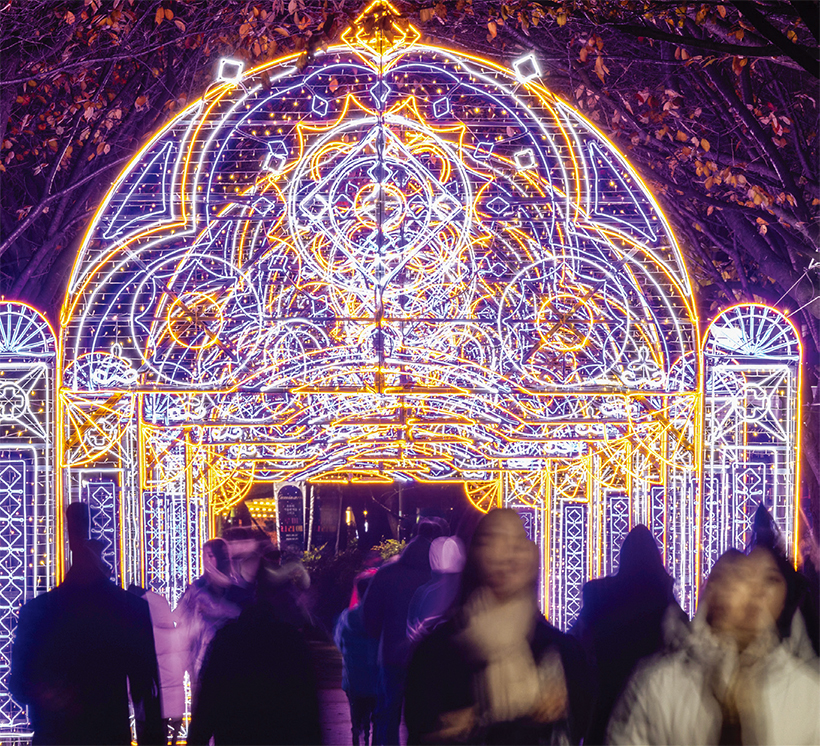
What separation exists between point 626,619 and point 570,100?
651cm

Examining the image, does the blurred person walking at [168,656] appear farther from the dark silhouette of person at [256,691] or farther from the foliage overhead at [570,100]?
the foliage overhead at [570,100]

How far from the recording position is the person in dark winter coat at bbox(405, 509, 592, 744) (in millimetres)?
4312

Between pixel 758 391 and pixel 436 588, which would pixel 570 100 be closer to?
pixel 758 391

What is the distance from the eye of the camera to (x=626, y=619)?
648 cm

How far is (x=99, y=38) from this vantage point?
1064 centimetres

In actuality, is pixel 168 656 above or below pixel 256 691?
below

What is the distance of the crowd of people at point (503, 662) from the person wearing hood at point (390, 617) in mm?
511

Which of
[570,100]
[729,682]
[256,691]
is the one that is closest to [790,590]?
[729,682]

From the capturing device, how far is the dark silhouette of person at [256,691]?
16.4 ft

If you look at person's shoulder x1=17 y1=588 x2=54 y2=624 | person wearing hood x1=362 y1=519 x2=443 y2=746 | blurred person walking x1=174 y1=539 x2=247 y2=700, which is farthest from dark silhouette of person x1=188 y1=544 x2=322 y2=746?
blurred person walking x1=174 y1=539 x2=247 y2=700

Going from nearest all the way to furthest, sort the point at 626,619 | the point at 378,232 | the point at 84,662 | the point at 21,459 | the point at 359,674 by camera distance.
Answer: the point at 84,662
the point at 626,619
the point at 378,232
the point at 21,459
the point at 359,674

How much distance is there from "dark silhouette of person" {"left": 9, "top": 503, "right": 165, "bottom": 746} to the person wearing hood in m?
2.21

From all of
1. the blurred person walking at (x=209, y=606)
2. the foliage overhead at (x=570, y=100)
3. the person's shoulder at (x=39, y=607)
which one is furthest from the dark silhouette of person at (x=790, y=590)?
the blurred person walking at (x=209, y=606)

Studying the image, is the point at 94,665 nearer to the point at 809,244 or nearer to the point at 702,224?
the point at 809,244
